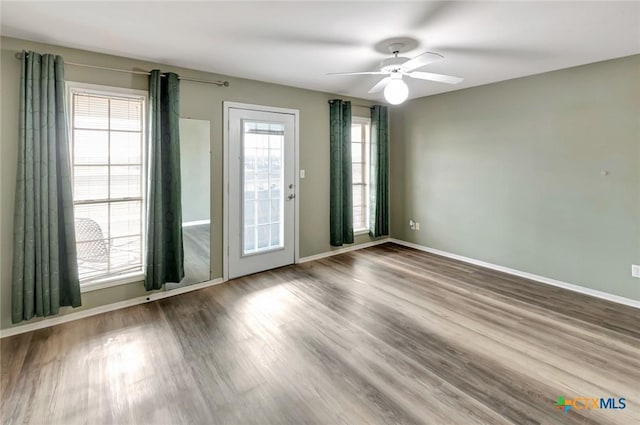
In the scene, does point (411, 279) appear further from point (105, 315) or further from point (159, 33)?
point (159, 33)

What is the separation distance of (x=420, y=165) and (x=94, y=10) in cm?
453

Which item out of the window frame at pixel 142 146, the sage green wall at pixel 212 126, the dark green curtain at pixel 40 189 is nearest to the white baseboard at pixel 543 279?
the sage green wall at pixel 212 126

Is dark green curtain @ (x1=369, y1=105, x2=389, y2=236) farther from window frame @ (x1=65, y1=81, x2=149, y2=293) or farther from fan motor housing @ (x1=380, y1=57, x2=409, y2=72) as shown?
window frame @ (x1=65, y1=81, x2=149, y2=293)

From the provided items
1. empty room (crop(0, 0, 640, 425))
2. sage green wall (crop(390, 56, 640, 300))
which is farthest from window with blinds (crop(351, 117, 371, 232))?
sage green wall (crop(390, 56, 640, 300))

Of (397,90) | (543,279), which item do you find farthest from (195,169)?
(543,279)

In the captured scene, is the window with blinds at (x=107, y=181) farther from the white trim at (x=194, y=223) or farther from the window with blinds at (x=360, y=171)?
the window with blinds at (x=360, y=171)

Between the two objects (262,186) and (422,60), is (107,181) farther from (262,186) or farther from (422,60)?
(422,60)

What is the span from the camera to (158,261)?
3246mm

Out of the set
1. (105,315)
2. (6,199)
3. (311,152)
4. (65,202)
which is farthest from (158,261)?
(311,152)

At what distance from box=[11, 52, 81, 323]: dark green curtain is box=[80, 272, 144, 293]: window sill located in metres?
0.28

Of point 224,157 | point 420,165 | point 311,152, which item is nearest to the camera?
point 224,157

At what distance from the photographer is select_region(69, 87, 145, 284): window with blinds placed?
9.68 feet

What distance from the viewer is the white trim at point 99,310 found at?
2705mm

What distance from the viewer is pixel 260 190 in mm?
4207
